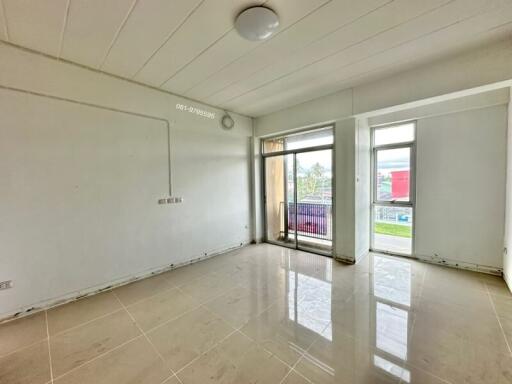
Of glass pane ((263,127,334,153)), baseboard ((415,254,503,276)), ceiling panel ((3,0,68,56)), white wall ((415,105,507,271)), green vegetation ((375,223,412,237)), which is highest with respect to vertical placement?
ceiling panel ((3,0,68,56))

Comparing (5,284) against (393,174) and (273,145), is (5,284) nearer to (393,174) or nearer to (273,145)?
(273,145)

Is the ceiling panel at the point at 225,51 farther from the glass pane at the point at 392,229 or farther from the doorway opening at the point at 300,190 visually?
the glass pane at the point at 392,229

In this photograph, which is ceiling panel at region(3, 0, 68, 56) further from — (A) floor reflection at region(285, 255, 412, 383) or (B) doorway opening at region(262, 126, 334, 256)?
(B) doorway opening at region(262, 126, 334, 256)

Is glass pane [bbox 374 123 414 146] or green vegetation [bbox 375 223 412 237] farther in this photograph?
green vegetation [bbox 375 223 412 237]

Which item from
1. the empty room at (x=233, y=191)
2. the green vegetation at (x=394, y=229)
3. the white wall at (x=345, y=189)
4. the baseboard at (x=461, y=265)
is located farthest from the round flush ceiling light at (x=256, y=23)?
the baseboard at (x=461, y=265)

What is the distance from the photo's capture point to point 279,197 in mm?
4820

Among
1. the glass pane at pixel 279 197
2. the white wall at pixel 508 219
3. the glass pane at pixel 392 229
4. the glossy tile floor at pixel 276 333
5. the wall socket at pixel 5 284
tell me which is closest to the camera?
the glossy tile floor at pixel 276 333

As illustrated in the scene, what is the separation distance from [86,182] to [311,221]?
12.3 feet

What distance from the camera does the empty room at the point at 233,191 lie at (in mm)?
1714

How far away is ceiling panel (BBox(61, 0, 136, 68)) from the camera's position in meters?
1.67

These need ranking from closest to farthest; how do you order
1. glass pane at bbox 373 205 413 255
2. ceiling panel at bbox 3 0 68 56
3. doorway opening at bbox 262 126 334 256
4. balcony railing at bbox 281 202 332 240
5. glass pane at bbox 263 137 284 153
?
1. ceiling panel at bbox 3 0 68 56
2. glass pane at bbox 373 205 413 255
3. doorway opening at bbox 262 126 334 256
4. balcony railing at bbox 281 202 332 240
5. glass pane at bbox 263 137 284 153

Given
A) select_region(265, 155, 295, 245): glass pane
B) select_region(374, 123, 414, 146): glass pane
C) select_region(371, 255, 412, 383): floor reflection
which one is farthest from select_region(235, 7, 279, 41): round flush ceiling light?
select_region(374, 123, 414, 146): glass pane

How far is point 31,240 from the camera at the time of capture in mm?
2295

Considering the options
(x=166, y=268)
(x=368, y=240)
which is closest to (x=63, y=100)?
(x=166, y=268)
